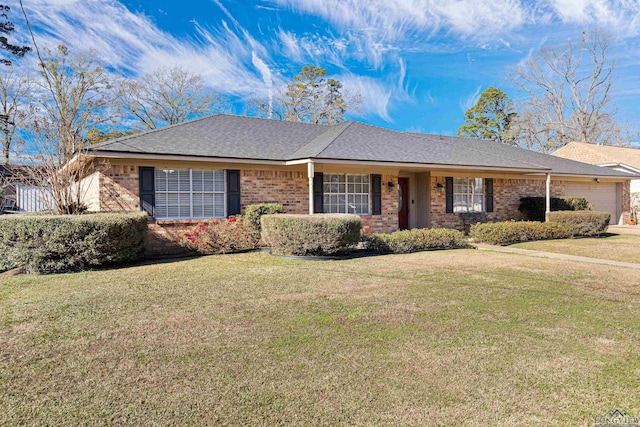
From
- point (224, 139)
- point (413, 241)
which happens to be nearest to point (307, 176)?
point (224, 139)

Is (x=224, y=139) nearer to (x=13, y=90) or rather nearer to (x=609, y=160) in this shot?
(x=13, y=90)

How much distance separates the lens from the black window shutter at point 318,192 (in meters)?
12.9

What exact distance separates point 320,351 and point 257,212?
8.02 metres

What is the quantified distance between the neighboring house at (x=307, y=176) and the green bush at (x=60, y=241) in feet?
7.72

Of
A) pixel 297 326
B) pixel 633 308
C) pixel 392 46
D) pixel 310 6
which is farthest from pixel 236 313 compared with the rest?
pixel 392 46

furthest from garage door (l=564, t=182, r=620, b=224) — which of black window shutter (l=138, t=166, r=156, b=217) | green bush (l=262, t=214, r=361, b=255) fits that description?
black window shutter (l=138, t=166, r=156, b=217)

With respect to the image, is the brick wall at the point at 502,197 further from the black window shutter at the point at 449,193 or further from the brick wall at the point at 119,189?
the brick wall at the point at 119,189

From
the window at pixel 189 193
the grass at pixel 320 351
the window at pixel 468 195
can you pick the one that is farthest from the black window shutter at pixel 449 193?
the window at pixel 189 193

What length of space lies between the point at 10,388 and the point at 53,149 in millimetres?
9859

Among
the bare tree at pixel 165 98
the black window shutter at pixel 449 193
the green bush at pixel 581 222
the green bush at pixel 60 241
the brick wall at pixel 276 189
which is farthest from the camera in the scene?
the bare tree at pixel 165 98

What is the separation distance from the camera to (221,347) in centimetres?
390

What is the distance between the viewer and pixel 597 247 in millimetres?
11562

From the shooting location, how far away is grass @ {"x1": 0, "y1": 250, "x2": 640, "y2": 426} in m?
2.76

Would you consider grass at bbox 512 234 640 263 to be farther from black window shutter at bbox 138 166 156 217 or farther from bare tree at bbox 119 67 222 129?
bare tree at bbox 119 67 222 129
